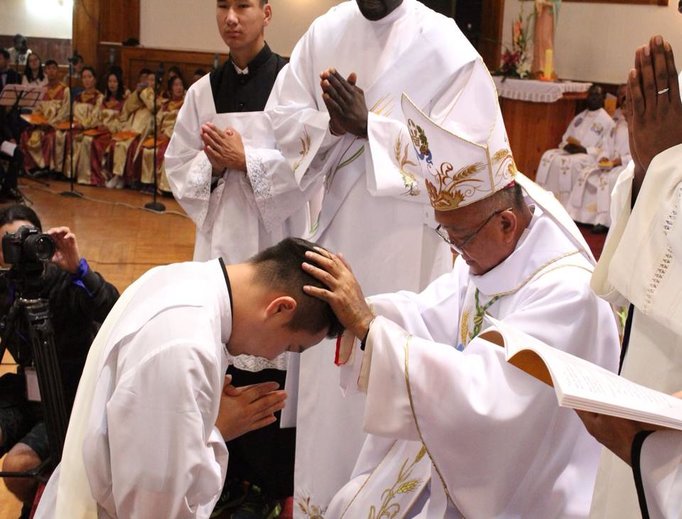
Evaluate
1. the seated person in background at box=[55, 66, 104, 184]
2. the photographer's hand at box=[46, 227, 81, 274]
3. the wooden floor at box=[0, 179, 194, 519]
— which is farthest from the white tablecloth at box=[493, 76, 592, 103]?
the photographer's hand at box=[46, 227, 81, 274]

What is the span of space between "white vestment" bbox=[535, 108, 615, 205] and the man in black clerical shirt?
5.86 m

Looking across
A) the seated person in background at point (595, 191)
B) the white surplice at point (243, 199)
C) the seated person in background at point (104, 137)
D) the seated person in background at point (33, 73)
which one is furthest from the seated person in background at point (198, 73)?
the white surplice at point (243, 199)

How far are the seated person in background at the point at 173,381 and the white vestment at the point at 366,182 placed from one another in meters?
1.08

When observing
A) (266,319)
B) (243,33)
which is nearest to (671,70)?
(266,319)

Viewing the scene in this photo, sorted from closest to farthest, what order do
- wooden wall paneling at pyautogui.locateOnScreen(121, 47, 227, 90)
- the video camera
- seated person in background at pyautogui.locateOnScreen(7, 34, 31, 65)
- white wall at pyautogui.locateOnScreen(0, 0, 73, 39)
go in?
the video camera
wooden wall paneling at pyautogui.locateOnScreen(121, 47, 227, 90)
seated person in background at pyautogui.locateOnScreen(7, 34, 31, 65)
white wall at pyautogui.locateOnScreen(0, 0, 73, 39)

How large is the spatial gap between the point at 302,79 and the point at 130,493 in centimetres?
190

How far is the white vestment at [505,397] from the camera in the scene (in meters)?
2.00

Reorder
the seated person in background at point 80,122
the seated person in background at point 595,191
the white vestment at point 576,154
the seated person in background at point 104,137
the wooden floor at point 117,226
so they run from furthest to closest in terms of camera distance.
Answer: the seated person in background at point 80,122, the seated person in background at point 104,137, the white vestment at point 576,154, the seated person in background at point 595,191, the wooden floor at point 117,226

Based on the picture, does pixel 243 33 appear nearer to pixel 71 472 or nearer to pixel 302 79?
pixel 302 79

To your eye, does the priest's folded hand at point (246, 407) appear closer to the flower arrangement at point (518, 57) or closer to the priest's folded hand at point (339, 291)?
the priest's folded hand at point (339, 291)

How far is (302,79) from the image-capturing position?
10.8 ft

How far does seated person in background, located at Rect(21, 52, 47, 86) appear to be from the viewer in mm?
11688

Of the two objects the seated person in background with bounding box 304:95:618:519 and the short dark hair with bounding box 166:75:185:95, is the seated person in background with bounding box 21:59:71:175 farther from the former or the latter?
the seated person in background with bounding box 304:95:618:519

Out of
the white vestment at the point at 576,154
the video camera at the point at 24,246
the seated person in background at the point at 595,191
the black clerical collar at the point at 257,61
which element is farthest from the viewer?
the white vestment at the point at 576,154
